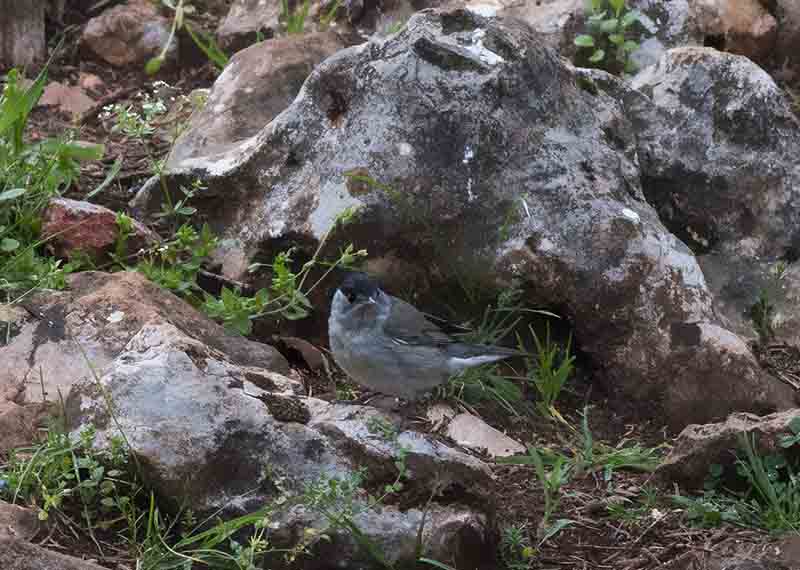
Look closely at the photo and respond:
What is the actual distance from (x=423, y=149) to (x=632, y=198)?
971 millimetres

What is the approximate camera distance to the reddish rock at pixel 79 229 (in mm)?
5480

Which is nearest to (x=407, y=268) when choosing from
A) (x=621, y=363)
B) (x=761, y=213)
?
(x=621, y=363)

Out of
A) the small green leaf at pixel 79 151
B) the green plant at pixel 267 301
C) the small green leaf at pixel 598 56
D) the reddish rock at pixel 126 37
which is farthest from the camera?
the reddish rock at pixel 126 37

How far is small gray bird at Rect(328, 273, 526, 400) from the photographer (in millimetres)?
4555

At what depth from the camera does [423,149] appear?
17.4 feet

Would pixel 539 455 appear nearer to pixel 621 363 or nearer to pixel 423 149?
pixel 621 363

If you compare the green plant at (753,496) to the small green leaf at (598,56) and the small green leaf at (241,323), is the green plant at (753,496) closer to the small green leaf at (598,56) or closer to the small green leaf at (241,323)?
the small green leaf at (241,323)

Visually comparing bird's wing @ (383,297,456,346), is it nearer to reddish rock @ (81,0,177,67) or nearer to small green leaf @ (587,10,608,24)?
small green leaf @ (587,10,608,24)

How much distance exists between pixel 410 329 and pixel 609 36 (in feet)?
9.51

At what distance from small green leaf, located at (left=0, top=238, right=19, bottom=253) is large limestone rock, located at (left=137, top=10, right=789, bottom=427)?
Result: 900 millimetres

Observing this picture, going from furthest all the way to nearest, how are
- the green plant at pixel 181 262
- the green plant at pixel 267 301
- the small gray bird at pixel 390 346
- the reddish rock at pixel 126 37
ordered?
the reddish rock at pixel 126 37 → the green plant at pixel 181 262 → the green plant at pixel 267 301 → the small gray bird at pixel 390 346

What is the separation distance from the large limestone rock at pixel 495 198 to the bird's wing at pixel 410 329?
56cm

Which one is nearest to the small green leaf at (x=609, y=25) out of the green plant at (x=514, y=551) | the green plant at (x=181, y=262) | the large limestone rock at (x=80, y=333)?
the green plant at (x=181, y=262)

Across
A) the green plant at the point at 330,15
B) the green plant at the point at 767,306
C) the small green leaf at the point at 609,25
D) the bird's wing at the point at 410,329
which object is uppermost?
the small green leaf at the point at 609,25
